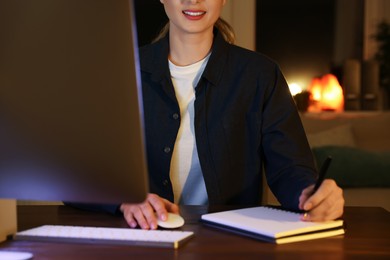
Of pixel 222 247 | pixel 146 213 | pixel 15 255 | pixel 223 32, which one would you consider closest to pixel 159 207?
pixel 146 213

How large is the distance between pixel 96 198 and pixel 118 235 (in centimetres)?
21

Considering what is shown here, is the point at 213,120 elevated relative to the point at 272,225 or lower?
elevated

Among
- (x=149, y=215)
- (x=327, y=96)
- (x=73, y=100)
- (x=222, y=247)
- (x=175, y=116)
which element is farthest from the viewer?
(x=327, y=96)

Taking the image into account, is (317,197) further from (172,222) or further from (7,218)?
(7,218)

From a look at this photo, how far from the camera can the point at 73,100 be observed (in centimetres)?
75

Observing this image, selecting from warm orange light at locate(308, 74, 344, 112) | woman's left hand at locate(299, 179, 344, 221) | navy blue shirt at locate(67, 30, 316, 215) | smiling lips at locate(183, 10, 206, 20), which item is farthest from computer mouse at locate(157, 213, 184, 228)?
warm orange light at locate(308, 74, 344, 112)

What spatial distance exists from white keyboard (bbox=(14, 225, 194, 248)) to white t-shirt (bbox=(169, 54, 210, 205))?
0.52 meters

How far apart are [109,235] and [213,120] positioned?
24.3 inches

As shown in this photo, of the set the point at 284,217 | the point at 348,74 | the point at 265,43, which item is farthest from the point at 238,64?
the point at 265,43

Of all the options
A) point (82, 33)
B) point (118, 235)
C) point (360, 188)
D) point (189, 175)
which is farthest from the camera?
point (360, 188)

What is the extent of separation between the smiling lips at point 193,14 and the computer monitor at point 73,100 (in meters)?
0.81

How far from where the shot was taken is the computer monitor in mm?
727

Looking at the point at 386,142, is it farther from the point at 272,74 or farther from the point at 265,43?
the point at 272,74

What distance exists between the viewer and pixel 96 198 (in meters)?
0.77
